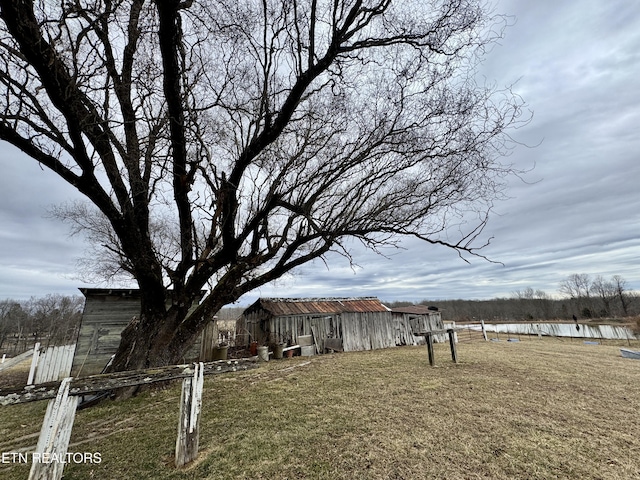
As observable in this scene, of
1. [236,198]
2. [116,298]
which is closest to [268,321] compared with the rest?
[116,298]

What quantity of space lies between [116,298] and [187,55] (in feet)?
33.9

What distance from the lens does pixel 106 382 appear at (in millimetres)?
2824

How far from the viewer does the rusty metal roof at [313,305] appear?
49.6 feet

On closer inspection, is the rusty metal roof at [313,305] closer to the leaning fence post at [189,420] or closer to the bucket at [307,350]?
the bucket at [307,350]

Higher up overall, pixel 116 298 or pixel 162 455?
pixel 116 298

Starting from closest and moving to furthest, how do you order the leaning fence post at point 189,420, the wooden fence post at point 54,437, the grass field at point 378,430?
the wooden fence post at point 54,437, the grass field at point 378,430, the leaning fence post at point 189,420

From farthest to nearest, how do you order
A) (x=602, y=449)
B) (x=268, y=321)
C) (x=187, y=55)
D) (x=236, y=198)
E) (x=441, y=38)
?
(x=268, y=321) < (x=236, y=198) < (x=187, y=55) < (x=441, y=38) < (x=602, y=449)

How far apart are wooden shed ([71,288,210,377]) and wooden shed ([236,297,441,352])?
6.63 meters

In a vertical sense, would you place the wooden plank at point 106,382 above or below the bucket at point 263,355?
above

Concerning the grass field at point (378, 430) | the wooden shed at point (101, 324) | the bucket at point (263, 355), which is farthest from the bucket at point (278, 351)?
the wooden shed at point (101, 324)

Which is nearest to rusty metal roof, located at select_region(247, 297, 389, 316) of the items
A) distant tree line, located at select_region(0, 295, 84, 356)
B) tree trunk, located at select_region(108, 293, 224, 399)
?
tree trunk, located at select_region(108, 293, 224, 399)

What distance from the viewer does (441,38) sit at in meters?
4.37

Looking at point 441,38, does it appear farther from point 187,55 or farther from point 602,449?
point 602,449

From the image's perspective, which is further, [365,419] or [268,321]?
[268,321]
